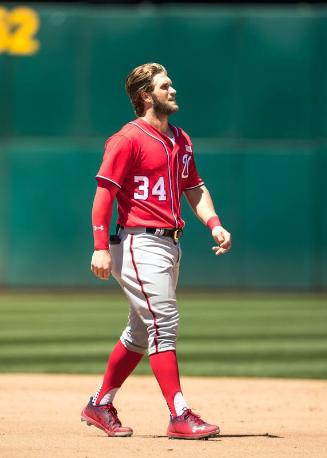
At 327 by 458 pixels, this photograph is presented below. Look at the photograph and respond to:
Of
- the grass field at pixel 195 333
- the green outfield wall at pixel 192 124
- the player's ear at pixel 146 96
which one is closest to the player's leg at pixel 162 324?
the player's ear at pixel 146 96

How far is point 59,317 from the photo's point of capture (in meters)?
12.3

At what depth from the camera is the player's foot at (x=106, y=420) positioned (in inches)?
212

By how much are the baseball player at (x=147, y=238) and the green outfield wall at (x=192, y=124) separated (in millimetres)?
10025

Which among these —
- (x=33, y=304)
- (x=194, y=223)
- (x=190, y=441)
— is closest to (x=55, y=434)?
(x=190, y=441)

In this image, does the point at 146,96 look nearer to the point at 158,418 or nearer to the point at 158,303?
the point at 158,303

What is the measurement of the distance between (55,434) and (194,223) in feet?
32.9

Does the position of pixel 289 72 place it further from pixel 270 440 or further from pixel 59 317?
pixel 270 440

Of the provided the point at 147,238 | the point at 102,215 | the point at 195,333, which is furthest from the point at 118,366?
the point at 195,333

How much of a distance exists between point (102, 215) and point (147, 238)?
228 mm

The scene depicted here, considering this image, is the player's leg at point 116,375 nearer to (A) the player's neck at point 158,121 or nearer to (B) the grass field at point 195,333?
(A) the player's neck at point 158,121

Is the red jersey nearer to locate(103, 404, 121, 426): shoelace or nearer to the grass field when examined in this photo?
locate(103, 404, 121, 426): shoelace

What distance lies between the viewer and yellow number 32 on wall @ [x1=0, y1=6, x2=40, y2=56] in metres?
15.6

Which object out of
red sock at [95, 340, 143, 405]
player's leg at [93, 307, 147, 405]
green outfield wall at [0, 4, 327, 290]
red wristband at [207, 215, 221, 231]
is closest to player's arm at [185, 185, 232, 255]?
red wristband at [207, 215, 221, 231]

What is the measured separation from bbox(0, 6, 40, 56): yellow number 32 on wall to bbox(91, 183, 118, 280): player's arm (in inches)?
423
